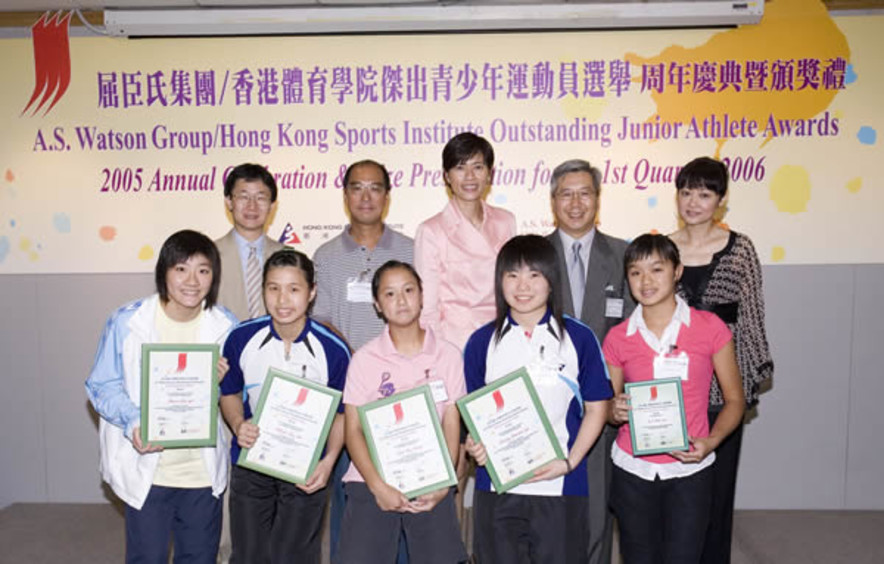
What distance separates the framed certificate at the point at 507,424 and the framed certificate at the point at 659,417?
0.38 metres

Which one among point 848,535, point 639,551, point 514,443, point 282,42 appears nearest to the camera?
point 514,443

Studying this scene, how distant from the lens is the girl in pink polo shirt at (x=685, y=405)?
247 cm

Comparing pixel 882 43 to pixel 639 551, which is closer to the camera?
pixel 639 551

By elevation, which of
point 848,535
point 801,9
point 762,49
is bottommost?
point 848,535

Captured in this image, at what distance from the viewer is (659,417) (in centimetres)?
241

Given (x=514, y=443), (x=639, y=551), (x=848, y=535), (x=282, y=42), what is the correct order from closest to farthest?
(x=514, y=443) < (x=639, y=551) < (x=848, y=535) < (x=282, y=42)

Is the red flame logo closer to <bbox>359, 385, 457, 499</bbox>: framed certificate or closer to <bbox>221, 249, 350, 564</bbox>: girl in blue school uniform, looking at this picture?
<bbox>221, 249, 350, 564</bbox>: girl in blue school uniform

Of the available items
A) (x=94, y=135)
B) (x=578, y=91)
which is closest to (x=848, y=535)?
(x=578, y=91)

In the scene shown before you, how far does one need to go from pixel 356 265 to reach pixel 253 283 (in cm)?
53

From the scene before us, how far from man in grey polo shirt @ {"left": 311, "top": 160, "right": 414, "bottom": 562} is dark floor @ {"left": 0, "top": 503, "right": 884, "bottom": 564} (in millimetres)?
1881

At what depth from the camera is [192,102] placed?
14.5 feet

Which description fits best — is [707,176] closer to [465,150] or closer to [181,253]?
[465,150]

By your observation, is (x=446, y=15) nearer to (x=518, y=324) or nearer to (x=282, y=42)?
(x=282, y=42)

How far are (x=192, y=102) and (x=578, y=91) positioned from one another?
2.67 metres
